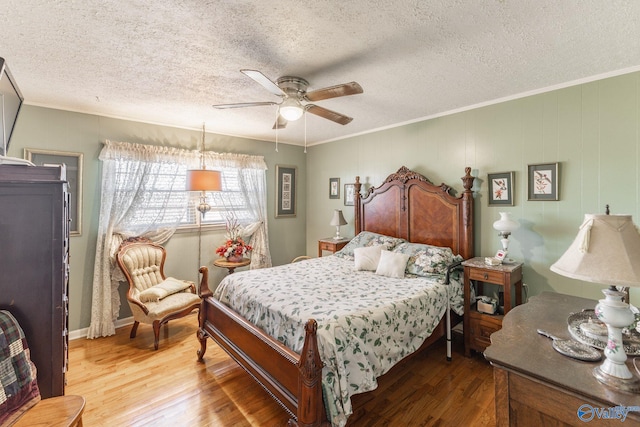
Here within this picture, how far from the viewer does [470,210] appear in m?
3.15

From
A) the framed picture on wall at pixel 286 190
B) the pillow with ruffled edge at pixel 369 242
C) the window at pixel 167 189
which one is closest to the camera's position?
the window at pixel 167 189

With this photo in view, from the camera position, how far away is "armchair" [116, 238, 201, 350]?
3057mm

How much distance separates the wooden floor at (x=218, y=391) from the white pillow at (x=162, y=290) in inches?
20.7

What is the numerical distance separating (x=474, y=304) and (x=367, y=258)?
1.19 metres

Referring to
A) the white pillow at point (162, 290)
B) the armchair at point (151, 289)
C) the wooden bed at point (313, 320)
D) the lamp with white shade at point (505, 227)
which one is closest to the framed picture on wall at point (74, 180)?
the armchair at point (151, 289)

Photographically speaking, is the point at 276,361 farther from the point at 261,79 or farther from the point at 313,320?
the point at 261,79

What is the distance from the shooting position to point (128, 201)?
3.57 meters

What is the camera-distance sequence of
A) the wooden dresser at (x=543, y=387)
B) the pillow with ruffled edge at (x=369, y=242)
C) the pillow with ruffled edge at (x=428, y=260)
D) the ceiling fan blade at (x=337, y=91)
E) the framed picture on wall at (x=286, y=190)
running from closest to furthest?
the wooden dresser at (x=543, y=387), the ceiling fan blade at (x=337, y=91), the pillow with ruffled edge at (x=428, y=260), the pillow with ruffled edge at (x=369, y=242), the framed picture on wall at (x=286, y=190)

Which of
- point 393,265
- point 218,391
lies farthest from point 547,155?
point 218,391

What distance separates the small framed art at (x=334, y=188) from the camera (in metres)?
4.85

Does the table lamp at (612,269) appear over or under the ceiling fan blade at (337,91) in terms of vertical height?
under

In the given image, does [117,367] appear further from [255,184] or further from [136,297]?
[255,184]

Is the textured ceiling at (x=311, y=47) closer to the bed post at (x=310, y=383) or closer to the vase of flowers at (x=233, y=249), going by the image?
the bed post at (x=310, y=383)

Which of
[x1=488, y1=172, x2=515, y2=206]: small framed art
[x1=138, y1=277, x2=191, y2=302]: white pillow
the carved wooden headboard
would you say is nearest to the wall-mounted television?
[x1=138, y1=277, x2=191, y2=302]: white pillow
